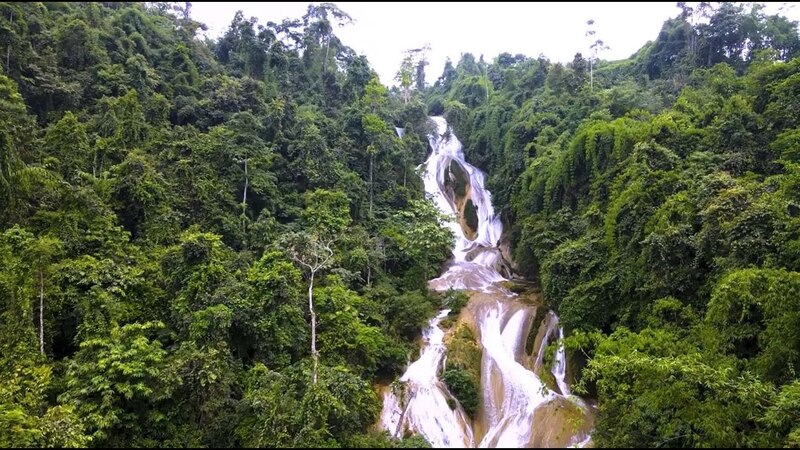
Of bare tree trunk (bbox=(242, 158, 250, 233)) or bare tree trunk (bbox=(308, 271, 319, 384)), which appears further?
bare tree trunk (bbox=(242, 158, 250, 233))

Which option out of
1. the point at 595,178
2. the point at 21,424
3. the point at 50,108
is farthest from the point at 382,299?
the point at 50,108

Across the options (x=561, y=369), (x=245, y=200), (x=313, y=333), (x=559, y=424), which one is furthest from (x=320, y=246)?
(x=559, y=424)

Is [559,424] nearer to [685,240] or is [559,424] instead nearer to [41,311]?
[685,240]

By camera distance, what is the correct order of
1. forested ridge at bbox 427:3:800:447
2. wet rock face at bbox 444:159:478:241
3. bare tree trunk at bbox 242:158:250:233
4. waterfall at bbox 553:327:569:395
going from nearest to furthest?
forested ridge at bbox 427:3:800:447 → waterfall at bbox 553:327:569:395 → bare tree trunk at bbox 242:158:250:233 → wet rock face at bbox 444:159:478:241

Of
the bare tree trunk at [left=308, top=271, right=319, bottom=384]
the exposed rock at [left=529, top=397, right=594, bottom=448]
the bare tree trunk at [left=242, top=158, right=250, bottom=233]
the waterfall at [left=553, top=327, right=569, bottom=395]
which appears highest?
the bare tree trunk at [left=242, top=158, right=250, bottom=233]

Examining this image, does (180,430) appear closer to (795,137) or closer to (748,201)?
(748,201)

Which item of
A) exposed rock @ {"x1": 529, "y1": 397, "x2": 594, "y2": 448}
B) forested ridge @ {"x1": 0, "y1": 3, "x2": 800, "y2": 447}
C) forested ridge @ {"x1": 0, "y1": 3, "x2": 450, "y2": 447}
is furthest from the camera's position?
exposed rock @ {"x1": 529, "y1": 397, "x2": 594, "y2": 448}

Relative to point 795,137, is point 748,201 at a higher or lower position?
lower

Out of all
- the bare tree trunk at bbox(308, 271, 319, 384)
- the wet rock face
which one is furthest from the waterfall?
the wet rock face

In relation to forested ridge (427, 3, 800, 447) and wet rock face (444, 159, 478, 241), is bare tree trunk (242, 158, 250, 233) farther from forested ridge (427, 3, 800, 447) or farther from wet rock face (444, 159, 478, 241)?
wet rock face (444, 159, 478, 241)
